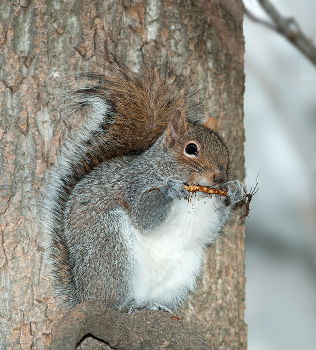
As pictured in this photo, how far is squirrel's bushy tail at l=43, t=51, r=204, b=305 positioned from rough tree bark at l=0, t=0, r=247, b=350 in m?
0.05

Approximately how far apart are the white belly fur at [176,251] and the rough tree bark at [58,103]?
87 millimetres

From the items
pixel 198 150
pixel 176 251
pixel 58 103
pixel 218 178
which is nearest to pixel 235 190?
pixel 218 178

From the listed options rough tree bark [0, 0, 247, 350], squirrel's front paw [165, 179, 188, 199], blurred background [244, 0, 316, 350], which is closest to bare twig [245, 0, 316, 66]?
rough tree bark [0, 0, 247, 350]

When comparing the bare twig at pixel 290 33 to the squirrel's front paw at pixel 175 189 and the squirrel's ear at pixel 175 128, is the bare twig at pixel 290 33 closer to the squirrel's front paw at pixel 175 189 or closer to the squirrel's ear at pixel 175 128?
the squirrel's ear at pixel 175 128

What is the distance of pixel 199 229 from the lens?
195 centimetres

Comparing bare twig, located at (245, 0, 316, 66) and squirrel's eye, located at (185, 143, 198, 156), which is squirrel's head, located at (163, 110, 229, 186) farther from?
bare twig, located at (245, 0, 316, 66)

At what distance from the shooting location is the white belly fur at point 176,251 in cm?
183

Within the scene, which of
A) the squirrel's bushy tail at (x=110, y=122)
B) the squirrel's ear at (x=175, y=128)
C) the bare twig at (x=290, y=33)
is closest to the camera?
the bare twig at (x=290, y=33)

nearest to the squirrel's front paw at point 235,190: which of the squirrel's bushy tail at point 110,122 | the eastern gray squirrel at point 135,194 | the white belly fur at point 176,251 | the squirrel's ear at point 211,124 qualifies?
the eastern gray squirrel at point 135,194

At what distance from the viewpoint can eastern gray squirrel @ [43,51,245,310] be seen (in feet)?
5.76

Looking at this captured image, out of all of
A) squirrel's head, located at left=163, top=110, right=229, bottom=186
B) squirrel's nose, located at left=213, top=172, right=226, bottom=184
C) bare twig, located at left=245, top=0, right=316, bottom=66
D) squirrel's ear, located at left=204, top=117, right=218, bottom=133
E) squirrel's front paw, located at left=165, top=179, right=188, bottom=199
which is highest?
bare twig, located at left=245, top=0, right=316, bottom=66

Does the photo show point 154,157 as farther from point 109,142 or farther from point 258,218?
point 258,218

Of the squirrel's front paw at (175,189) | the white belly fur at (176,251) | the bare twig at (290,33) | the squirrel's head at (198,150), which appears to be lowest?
the white belly fur at (176,251)

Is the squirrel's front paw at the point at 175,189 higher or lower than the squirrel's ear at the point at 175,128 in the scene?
lower
